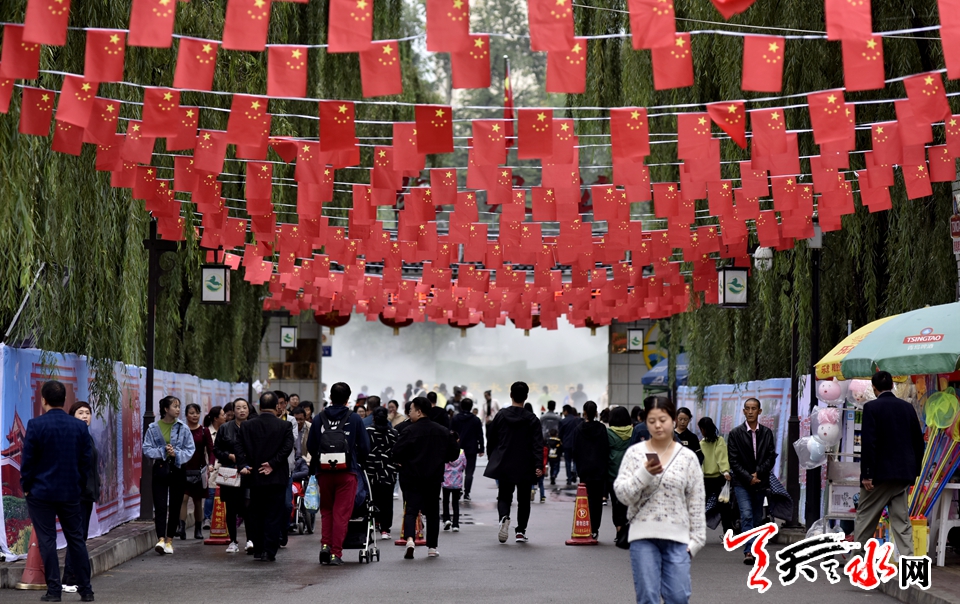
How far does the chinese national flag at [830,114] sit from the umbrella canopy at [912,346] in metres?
2.02

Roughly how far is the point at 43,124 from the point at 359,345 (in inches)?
2077

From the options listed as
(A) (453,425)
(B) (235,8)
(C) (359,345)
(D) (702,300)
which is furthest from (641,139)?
(C) (359,345)

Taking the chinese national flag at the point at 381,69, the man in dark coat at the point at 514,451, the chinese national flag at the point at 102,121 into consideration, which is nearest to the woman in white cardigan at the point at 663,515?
the chinese national flag at the point at 381,69

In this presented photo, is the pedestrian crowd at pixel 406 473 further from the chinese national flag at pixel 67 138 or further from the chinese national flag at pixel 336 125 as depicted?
the chinese national flag at pixel 336 125

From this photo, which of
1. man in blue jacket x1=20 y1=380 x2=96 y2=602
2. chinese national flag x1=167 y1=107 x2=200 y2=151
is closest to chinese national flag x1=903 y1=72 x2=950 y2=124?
chinese national flag x1=167 y1=107 x2=200 y2=151

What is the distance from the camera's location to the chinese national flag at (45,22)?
27.2 ft

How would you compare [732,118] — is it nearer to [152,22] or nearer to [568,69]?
[568,69]

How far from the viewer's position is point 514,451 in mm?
15750

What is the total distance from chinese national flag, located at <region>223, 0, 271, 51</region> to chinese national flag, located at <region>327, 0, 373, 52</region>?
0.43 meters

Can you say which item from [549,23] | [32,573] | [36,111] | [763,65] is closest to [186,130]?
[36,111]

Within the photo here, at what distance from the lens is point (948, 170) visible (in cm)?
1297

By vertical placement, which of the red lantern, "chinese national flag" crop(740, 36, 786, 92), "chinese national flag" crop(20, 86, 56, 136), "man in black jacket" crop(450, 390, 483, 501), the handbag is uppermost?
"chinese national flag" crop(740, 36, 786, 92)

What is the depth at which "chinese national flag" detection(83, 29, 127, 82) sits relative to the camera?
9.30 metres

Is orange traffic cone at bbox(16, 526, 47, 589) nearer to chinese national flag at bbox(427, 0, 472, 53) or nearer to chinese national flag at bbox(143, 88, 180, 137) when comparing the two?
chinese national flag at bbox(143, 88, 180, 137)
